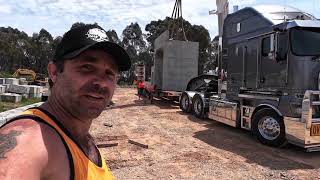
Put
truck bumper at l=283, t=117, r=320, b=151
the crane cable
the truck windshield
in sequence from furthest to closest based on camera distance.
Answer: the crane cable < the truck windshield < truck bumper at l=283, t=117, r=320, b=151

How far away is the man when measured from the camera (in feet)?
4.27

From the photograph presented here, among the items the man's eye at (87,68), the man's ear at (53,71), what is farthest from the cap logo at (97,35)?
the man's ear at (53,71)

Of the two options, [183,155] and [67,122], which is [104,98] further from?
[183,155]

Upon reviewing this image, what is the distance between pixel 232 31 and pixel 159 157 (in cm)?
485

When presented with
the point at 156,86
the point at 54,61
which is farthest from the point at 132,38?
the point at 54,61

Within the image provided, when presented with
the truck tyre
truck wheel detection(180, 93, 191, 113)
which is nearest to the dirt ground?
the truck tyre

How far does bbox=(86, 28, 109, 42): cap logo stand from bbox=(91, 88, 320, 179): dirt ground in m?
5.17

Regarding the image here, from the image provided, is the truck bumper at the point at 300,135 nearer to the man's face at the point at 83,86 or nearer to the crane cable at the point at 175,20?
the man's face at the point at 83,86

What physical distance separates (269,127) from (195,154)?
2116 mm

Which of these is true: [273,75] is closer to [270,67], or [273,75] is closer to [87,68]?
[270,67]

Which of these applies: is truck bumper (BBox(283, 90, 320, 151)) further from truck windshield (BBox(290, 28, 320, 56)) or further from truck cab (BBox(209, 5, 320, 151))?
truck windshield (BBox(290, 28, 320, 56))

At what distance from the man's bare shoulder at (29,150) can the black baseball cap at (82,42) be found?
1.08 feet

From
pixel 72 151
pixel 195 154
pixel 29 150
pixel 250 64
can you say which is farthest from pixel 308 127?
pixel 29 150

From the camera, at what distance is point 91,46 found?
161 centimetres
